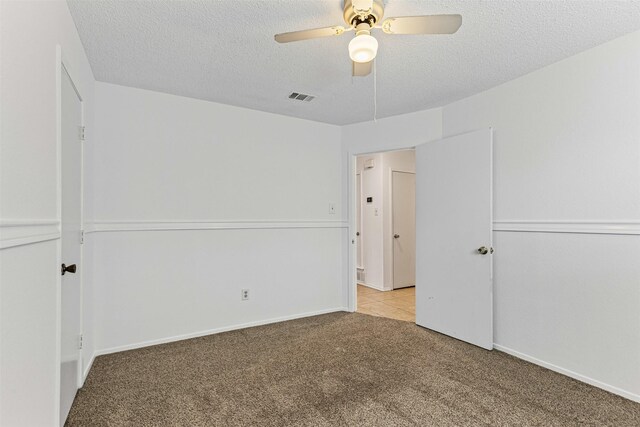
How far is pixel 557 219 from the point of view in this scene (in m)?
2.51

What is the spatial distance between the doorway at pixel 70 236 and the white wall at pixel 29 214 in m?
0.20

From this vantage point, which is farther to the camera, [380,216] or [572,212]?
[380,216]

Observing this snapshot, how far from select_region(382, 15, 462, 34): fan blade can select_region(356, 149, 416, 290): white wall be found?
3.58 m

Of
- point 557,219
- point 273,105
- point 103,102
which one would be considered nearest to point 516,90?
point 557,219

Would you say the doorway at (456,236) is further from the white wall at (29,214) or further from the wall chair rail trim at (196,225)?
the white wall at (29,214)

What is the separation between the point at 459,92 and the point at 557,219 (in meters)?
1.40

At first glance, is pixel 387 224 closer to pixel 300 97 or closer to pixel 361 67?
pixel 300 97

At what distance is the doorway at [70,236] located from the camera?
1.81m

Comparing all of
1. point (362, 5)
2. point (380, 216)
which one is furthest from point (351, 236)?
point (362, 5)

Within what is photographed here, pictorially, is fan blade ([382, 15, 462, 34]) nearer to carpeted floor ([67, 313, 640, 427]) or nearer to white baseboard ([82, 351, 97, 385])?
carpeted floor ([67, 313, 640, 427])

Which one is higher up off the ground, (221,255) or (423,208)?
(423,208)

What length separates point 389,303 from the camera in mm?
4508

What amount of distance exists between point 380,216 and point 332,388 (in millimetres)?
3451

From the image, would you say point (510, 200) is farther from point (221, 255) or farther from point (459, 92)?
point (221, 255)
